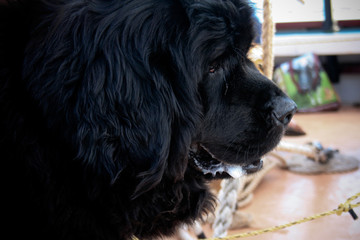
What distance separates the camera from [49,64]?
1158 mm

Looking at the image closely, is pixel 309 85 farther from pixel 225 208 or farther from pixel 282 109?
pixel 282 109

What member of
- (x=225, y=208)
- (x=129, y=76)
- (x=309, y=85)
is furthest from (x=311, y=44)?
(x=129, y=76)

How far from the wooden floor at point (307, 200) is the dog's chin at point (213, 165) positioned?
28.1 inches

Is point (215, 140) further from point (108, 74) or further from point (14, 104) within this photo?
point (14, 104)

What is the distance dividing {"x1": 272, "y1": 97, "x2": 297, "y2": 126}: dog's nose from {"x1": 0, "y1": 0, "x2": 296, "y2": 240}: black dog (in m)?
0.28

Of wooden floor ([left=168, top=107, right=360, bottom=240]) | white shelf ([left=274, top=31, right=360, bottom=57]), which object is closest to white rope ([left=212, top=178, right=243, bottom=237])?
wooden floor ([left=168, top=107, right=360, bottom=240])

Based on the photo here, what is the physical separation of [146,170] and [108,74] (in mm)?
294

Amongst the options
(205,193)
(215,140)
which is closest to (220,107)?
(215,140)

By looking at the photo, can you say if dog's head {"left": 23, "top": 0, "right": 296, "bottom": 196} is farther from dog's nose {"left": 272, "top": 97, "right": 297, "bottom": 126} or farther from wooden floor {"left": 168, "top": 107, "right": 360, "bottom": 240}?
wooden floor {"left": 168, "top": 107, "right": 360, "bottom": 240}

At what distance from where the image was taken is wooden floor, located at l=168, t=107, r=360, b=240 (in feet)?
6.78

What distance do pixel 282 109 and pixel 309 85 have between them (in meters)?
3.07

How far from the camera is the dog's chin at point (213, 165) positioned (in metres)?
1.42

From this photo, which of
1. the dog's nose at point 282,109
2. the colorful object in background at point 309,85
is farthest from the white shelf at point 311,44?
the dog's nose at point 282,109

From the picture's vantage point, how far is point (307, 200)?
96.4 inches
